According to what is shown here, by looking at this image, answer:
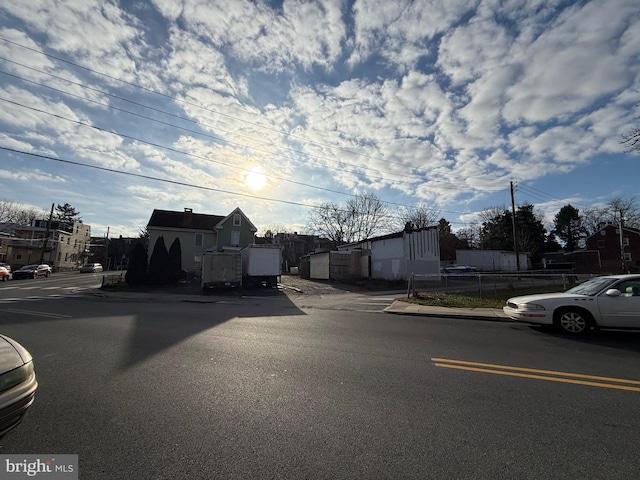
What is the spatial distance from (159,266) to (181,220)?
1338cm

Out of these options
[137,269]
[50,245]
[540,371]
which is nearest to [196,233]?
[137,269]

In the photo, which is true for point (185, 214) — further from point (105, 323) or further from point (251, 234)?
point (105, 323)

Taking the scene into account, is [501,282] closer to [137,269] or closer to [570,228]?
[137,269]

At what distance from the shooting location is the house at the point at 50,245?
2021 inches

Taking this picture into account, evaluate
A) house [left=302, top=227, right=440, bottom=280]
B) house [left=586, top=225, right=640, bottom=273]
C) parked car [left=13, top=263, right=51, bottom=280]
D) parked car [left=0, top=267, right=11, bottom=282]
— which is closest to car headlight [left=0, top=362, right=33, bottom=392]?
house [left=302, top=227, right=440, bottom=280]

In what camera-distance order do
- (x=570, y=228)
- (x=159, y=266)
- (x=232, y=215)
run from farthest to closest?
(x=570, y=228) < (x=232, y=215) < (x=159, y=266)

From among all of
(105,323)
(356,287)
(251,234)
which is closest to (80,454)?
(105,323)

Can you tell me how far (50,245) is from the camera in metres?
56.2

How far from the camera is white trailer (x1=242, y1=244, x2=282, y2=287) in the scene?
24.3 meters

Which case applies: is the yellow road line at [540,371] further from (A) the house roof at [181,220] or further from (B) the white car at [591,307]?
(A) the house roof at [181,220]

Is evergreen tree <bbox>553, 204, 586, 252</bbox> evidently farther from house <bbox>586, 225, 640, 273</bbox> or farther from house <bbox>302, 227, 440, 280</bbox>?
house <bbox>302, 227, 440, 280</bbox>

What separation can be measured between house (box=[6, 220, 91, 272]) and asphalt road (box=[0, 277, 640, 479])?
178 ft

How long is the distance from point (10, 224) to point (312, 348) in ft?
250

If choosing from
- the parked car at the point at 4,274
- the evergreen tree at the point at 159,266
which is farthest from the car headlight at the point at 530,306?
the parked car at the point at 4,274
